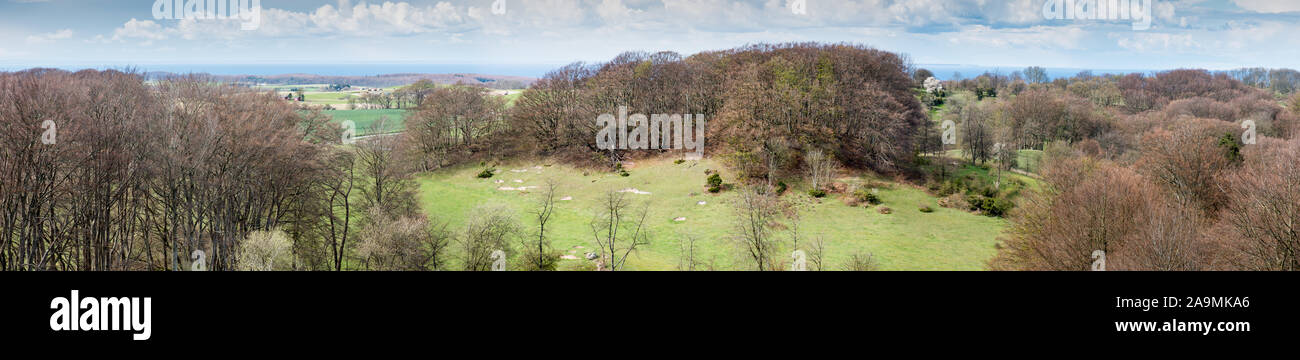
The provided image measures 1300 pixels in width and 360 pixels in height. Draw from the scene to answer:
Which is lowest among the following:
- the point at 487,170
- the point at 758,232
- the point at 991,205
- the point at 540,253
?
the point at 540,253

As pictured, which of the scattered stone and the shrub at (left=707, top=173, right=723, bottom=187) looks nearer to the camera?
the shrub at (left=707, top=173, right=723, bottom=187)

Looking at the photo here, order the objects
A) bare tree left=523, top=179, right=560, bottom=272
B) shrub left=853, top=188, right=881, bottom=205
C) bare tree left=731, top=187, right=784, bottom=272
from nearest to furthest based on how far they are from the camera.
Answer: bare tree left=731, top=187, right=784, bottom=272
bare tree left=523, top=179, right=560, bottom=272
shrub left=853, top=188, right=881, bottom=205

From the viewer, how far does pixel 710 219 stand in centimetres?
4797

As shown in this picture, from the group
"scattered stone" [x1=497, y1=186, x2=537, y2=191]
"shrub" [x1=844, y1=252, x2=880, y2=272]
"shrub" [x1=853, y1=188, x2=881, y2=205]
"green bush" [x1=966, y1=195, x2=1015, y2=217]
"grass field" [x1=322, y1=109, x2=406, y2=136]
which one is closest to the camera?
"shrub" [x1=844, y1=252, x2=880, y2=272]

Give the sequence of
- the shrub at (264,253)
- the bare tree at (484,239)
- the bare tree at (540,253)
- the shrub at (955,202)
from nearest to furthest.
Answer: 1. the shrub at (264,253)
2. the bare tree at (484,239)
3. the bare tree at (540,253)
4. the shrub at (955,202)

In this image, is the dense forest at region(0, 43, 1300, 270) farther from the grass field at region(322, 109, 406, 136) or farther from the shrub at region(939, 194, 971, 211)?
the grass field at region(322, 109, 406, 136)

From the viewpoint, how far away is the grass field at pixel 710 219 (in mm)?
39625

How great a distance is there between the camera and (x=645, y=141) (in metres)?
70.3

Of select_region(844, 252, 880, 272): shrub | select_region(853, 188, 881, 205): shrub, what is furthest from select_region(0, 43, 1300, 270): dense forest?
select_region(844, 252, 880, 272): shrub

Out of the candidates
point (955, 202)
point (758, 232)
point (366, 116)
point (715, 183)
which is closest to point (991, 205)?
point (955, 202)

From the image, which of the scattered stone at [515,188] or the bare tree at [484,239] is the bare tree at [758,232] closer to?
the bare tree at [484,239]

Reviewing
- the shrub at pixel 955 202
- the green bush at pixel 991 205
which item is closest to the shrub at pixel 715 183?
the shrub at pixel 955 202

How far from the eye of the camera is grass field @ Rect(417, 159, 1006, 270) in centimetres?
3962

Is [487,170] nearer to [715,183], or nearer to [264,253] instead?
[715,183]
